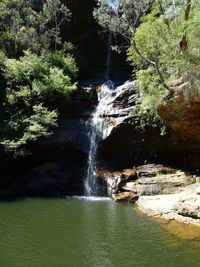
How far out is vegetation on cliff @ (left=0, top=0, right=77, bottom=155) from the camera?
2539 centimetres

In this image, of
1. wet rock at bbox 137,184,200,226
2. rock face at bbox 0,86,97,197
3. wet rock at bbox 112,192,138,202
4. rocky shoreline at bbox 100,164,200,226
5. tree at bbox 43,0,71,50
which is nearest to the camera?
wet rock at bbox 137,184,200,226

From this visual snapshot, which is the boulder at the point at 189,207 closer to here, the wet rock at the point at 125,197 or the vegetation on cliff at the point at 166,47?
the wet rock at the point at 125,197

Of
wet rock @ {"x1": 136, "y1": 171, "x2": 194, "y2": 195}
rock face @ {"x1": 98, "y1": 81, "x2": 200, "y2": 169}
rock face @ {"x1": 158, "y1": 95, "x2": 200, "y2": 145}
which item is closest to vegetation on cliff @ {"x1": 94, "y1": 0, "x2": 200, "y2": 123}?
rock face @ {"x1": 158, "y1": 95, "x2": 200, "y2": 145}

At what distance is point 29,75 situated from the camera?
94.5 ft

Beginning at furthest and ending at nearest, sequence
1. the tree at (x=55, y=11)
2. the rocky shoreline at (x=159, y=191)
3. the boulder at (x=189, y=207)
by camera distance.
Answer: the tree at (x=55, y=11) → the rocky shoreline at (x=159, y=191) → the boulder at (x=189, y=207)

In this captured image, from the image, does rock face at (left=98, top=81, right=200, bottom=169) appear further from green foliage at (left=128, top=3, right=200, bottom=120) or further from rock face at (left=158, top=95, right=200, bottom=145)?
green foliage at (left=128, top=3, right=200, bottom=120)

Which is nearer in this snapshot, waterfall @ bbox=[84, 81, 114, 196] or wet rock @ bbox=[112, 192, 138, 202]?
wet rock @ bbox=[112, 192, 138, 202]

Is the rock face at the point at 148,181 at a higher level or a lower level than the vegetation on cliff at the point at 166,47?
lower

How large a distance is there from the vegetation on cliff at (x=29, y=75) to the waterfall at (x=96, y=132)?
97.2 inches

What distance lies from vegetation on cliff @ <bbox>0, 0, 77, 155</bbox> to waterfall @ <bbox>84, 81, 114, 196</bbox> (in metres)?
2.47

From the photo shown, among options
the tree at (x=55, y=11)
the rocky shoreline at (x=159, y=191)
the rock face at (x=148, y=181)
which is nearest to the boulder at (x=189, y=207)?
the rocky shoreline at (x=159, y=191)

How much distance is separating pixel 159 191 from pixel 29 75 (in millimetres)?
13294

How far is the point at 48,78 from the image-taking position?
2844 centimetres

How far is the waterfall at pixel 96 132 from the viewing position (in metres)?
24.8
